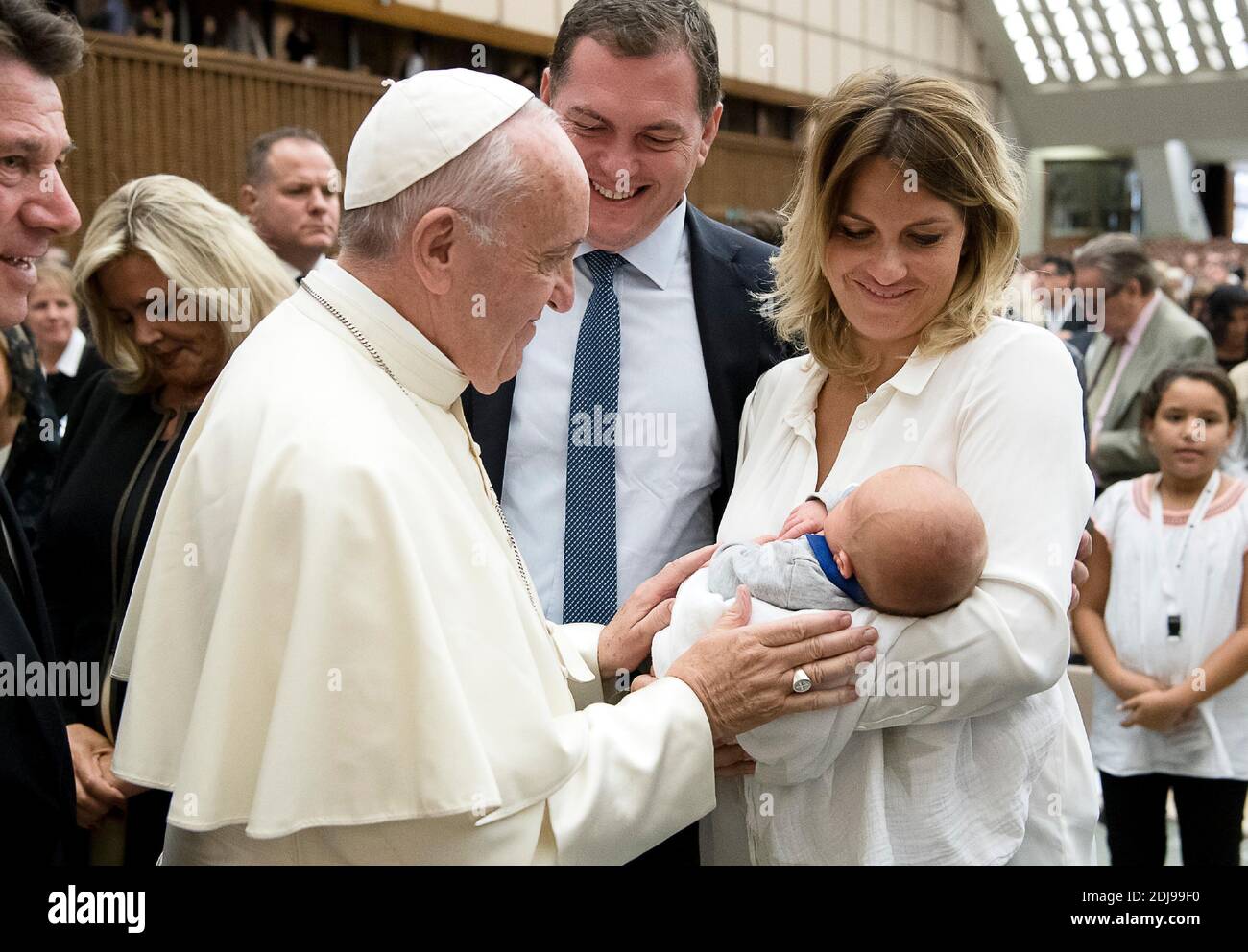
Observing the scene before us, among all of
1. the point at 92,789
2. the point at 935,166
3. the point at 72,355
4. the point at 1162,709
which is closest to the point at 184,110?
the point at 72,355

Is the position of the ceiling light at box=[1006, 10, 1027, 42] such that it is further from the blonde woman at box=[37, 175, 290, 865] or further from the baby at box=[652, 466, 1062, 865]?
the baby at box=[652, 466, 1062, 865]

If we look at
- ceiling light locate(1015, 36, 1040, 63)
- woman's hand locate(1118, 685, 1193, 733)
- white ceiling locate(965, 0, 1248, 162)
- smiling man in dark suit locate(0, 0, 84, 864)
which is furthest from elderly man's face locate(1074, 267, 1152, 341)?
ceiling light locate(1015, 36, 1040, 63)

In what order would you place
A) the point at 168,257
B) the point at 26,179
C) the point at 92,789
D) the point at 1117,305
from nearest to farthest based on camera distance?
the point at 26,179 → the point at 92,789 → the point at 168,257 → the point at 1117,305

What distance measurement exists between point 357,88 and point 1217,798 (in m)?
9.18

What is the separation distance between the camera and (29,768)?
1.98 meters

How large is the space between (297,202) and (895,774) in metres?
3.97

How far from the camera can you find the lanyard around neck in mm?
3984

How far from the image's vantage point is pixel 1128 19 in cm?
2041

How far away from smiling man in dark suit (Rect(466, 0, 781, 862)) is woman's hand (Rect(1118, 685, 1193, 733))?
78.2 inches

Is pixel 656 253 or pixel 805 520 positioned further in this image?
pixel 656 253

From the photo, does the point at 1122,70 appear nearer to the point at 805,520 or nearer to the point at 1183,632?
the point at 1183,632

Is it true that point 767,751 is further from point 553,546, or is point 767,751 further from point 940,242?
point 940,242
